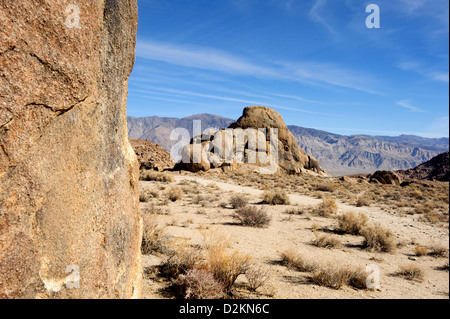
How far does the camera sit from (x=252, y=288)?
459cm

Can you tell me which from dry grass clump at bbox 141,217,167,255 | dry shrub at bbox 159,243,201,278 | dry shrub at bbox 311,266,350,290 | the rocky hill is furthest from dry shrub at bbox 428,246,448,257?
the rocky hill

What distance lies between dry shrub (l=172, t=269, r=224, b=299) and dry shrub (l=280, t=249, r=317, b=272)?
85.8 inches

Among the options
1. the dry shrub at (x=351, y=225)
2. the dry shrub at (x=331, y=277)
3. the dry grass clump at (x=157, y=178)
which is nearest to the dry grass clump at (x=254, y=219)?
the dry shrub at (x=351, y=225)

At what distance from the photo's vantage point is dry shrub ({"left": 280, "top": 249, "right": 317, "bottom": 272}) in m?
5.69

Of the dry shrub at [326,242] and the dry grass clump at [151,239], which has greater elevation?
the dry grass clump at [151,239]

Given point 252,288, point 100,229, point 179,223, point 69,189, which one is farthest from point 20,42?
point 179,223

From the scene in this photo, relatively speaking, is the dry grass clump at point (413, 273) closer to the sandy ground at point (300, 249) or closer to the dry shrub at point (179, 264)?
the sandy ground at point (300, 249)

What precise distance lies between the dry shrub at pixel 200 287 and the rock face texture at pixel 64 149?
132 cm

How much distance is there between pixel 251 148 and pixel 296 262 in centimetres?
2721

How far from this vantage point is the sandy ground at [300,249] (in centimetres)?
486

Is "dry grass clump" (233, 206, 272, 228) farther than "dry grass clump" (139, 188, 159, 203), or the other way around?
"dry grass clump" (139, 188, 159, 203)

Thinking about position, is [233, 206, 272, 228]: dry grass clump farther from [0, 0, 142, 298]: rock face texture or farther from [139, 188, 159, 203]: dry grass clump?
[0, 0, 142, 298]: rock face texture

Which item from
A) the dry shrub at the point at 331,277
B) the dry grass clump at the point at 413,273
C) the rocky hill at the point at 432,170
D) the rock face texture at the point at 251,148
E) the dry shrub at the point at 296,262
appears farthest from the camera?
the rocky hill at the point at 432,170

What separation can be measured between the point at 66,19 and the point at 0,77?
0.66 meters
